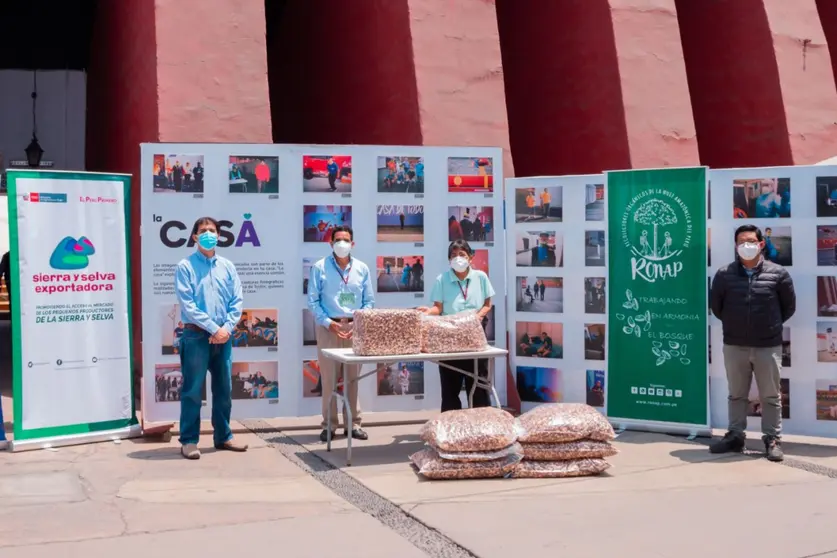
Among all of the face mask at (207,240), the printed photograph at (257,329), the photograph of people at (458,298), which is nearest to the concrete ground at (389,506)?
the photograph of people at (458,298)

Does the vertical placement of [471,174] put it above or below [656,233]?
above

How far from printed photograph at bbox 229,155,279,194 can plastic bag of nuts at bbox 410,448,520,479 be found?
116 inches

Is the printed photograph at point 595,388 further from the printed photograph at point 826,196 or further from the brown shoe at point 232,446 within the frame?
the brown shoe at point 232,446

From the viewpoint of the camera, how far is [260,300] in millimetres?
8008

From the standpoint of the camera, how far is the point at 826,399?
24.6ft

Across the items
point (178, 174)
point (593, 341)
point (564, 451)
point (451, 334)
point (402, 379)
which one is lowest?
point (564, 451)

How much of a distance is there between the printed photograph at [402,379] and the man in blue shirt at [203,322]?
4.88 ft

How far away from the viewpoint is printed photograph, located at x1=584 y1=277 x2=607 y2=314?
27.1 feet

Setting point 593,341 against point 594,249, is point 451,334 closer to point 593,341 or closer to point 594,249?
point 593,341

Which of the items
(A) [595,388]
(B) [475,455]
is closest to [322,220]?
(B) [475,455]

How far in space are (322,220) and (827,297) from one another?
4.35 metres

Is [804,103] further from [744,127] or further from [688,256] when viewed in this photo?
[688,256]

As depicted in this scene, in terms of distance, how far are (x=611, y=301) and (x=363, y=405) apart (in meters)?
2.44

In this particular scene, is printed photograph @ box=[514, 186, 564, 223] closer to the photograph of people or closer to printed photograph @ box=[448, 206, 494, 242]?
printed photograph @ box=[448, 206, 494, 242]
